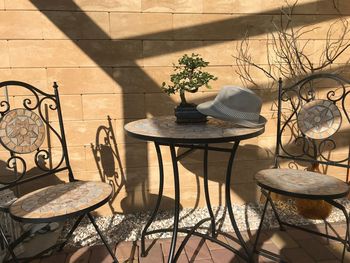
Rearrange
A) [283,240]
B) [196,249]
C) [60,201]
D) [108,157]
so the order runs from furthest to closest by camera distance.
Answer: [108,157] < [283,240] < [196,249] < [60,201]

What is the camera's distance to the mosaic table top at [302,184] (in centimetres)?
178

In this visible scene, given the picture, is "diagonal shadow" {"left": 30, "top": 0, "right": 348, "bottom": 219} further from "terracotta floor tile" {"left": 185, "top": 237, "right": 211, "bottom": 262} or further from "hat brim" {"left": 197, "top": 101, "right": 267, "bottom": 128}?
"hat brim" {"left": 197, "top": 101, "right": 267, "bottom": 128}

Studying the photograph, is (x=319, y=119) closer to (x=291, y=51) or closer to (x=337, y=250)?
(x=291, y=51)

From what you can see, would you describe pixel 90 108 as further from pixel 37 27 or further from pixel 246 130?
pixel 246 130

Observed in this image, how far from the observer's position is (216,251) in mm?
2215

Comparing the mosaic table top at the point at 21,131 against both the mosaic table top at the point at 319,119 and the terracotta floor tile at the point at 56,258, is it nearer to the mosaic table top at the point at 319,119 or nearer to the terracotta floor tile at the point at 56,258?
the terracotta floor tile at the point at 56,258

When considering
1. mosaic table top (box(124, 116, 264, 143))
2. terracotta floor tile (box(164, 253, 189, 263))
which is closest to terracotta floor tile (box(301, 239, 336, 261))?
terracotta floor tile (box(164, 253, 189, 263))

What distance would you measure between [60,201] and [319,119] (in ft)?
6.15

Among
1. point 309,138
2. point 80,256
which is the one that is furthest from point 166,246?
point 309,138

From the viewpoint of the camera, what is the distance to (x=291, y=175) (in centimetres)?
210

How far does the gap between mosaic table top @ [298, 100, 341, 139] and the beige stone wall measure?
0.53m

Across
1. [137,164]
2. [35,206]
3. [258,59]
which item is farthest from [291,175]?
[35,206]

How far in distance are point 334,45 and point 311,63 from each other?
0.27 meters

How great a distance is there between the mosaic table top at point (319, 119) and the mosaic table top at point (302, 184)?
1.09ft
